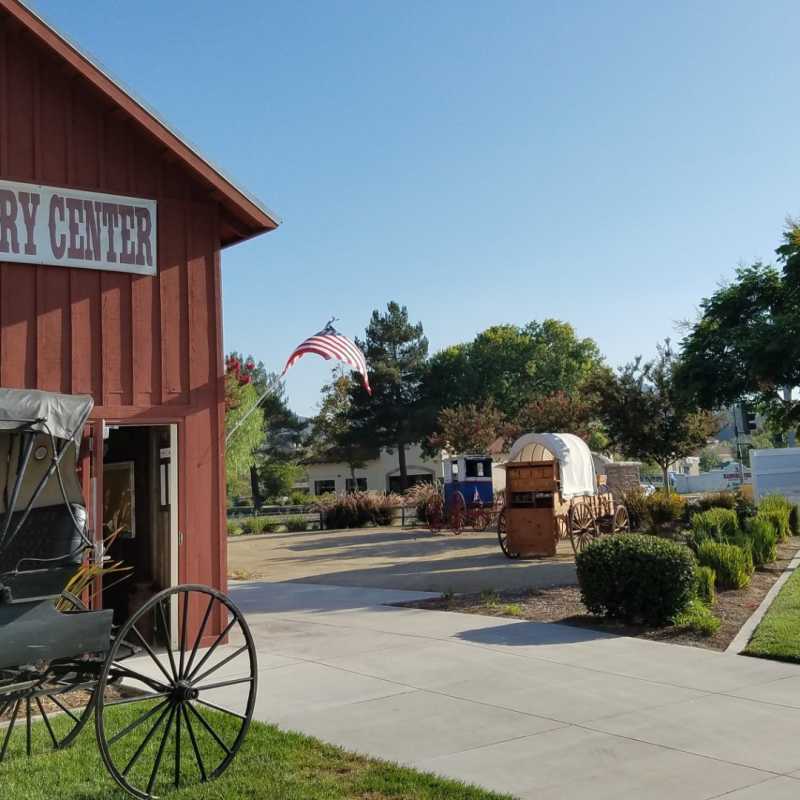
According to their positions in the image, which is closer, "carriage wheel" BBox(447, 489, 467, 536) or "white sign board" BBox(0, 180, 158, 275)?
"white sign board" BBox(0, 180, 158, 275)

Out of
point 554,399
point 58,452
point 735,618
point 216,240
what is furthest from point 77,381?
point 554,399

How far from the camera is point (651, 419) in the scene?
1162 inches

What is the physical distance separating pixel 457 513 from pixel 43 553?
76.1 feet

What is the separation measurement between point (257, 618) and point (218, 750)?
6.23m

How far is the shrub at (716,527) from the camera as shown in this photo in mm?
15691

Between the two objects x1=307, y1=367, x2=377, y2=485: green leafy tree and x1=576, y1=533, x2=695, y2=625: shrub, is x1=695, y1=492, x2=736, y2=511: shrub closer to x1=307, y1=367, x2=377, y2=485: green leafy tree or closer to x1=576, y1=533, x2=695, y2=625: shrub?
x1=576, y1=533, x2=695, y2=625: shrub

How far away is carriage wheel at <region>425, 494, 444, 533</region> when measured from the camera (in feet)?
93.5

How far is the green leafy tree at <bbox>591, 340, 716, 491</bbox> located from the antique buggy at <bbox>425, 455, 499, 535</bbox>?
182 inches

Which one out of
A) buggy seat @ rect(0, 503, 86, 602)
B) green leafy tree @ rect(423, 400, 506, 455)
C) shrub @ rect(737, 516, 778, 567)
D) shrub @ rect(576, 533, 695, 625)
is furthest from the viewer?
green leafy tree @ rect(423, 400, 506, 455)

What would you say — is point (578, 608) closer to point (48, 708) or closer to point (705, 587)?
point (705, 587)

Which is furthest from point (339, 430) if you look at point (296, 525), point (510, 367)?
point (296, 525)

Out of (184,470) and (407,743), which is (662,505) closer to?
(184,470)

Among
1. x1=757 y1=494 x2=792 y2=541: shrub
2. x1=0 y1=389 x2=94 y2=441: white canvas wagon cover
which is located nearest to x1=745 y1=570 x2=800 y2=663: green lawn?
x1=0 y1=389 x2=94 y2=441: white canvas wagon cover

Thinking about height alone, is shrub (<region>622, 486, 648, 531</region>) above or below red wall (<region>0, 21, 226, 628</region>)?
below
